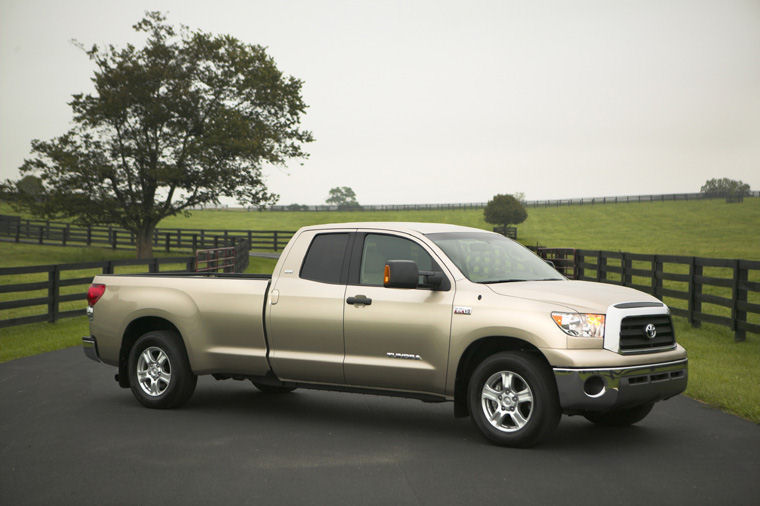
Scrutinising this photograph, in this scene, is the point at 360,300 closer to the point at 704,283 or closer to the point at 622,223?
the point at 704,283

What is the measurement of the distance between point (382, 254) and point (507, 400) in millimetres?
1890

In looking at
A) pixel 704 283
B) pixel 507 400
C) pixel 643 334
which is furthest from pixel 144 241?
pixel 643 334

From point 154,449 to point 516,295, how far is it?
10.8ft

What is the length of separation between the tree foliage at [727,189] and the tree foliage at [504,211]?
103 feet

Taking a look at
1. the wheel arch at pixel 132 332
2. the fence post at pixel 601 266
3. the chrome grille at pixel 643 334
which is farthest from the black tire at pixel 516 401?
the fence post at pixel 601 266

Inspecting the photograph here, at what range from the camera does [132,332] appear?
921 cm

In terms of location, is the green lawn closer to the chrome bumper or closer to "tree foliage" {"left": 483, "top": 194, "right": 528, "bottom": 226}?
"tree foliage" {"left": 483, "top": 194, "right": 528, "bottom": 226}

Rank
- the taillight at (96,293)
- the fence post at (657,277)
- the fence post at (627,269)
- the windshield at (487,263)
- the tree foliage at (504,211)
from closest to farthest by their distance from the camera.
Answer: the windshield at (487,263) → the taillight at (96,293) → the fence post at (657,277) → the fence post at (627,269) → the tree foliage at (504,211)

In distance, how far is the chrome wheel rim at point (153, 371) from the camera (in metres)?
8.83

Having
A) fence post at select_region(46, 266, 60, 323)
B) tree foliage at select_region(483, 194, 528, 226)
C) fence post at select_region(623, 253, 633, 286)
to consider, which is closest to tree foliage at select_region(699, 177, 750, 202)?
tree foliage at select_region(483, 194, 528, 226)

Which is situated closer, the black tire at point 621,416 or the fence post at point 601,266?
the black tire at point 621,416

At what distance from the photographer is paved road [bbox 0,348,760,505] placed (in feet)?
18.1

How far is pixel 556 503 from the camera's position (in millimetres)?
5297

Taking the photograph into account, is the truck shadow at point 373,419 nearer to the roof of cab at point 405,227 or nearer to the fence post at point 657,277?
the roof of cab at point 405,227
